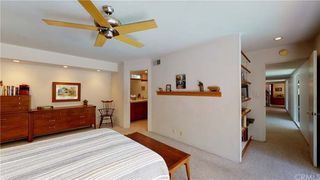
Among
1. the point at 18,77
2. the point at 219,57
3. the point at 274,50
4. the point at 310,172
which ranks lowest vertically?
the point at 310,172

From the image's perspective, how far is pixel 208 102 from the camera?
2.74 meters

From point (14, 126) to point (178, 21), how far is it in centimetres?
432

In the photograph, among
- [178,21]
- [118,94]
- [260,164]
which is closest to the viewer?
[178,21]

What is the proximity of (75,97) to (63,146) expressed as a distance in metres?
3.27

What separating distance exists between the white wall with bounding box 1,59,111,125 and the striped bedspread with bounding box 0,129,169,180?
2.90m

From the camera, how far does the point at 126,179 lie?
3.47ft

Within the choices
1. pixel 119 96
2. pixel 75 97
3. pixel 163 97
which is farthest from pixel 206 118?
pixel 75 97

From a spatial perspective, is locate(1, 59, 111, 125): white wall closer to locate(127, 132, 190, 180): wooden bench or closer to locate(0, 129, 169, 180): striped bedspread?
locate(0, 129, 169, 180): striped bedspread

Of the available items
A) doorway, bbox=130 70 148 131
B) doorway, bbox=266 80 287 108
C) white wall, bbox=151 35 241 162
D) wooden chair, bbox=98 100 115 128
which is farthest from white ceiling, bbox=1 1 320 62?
doorway, bbox=266 80 287 108

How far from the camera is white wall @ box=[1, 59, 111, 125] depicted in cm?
336

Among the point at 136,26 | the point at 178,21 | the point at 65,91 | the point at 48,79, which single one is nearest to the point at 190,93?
the point at 178,21

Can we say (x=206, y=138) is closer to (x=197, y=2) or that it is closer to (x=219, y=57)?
(x=219, y=57)

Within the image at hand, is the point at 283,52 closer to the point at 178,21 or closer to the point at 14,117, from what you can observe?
the point at 178,21

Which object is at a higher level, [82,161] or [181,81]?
[181,81]
